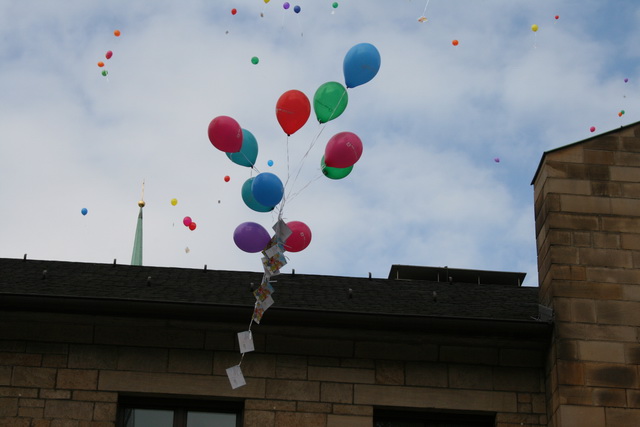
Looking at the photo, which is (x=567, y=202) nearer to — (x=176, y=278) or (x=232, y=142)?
(x=232, y=142)

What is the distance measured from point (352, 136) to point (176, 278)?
3076 mm

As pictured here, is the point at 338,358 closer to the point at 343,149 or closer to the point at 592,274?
the point at 343,149

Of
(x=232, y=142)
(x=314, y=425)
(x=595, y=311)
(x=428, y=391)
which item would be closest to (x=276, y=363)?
(x=314, y=425)

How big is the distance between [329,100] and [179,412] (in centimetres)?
354

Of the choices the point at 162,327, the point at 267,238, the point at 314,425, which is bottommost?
the point at 314,425

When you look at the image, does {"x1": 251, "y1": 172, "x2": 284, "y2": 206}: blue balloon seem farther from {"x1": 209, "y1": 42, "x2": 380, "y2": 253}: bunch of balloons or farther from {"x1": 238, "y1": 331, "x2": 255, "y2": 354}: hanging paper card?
{"x1": 238, "y1": 331, "x2": 255, "y2": 354}: hanging paper card

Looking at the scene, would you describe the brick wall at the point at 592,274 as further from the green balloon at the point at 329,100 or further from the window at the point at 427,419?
the green balloon at the point at 329,100

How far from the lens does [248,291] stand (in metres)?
13.2

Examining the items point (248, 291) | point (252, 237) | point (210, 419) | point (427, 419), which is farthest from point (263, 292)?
point (427, 419)

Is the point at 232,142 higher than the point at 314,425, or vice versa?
the point at 232,142

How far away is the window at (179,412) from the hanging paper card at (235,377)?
46cm

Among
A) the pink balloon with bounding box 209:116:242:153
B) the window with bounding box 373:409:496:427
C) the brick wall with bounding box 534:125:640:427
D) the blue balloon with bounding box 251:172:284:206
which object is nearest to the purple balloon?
the blue balloon with bounding box 251:172:284:206

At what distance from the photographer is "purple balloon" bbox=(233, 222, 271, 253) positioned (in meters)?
12.1

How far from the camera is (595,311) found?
11805 millimetres
